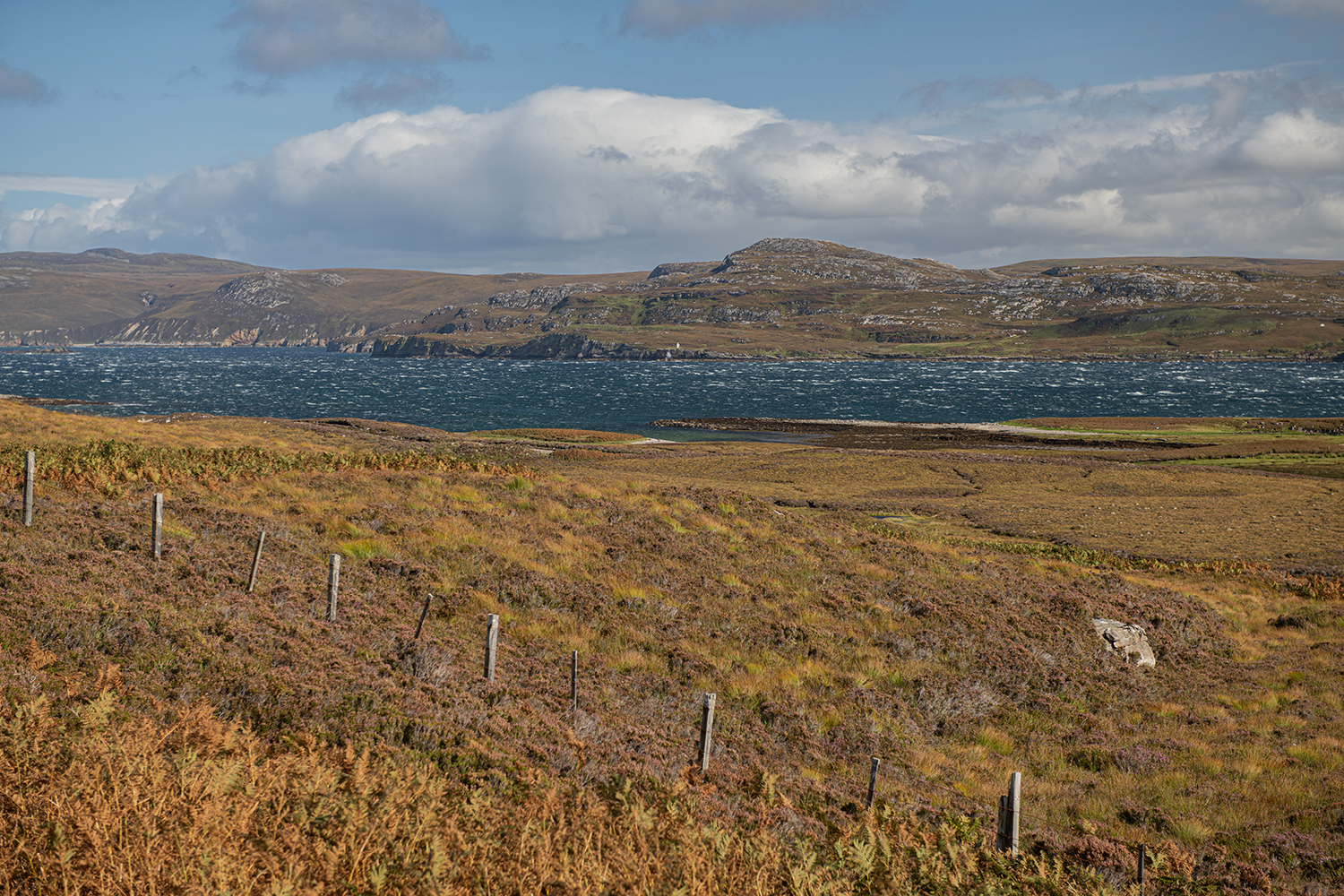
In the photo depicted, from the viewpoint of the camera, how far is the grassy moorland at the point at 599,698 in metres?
7.38

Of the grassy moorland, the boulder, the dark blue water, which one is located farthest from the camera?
the dark blue water

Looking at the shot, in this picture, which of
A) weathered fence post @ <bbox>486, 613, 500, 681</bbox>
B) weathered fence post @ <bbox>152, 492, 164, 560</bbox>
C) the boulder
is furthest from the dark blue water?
weathered fence post @ <bbox>486, 613, 500, 681</bbox>

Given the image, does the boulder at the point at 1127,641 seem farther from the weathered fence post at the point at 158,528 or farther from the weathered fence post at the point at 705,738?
the weathered fence post at the point at 158,528

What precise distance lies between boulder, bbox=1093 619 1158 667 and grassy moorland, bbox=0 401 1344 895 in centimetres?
41

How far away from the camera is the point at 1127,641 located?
75.0ft

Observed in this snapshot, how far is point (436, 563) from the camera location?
66.1ft

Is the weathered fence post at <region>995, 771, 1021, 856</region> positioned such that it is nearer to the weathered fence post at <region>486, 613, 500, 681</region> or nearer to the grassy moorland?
the grassy moorland

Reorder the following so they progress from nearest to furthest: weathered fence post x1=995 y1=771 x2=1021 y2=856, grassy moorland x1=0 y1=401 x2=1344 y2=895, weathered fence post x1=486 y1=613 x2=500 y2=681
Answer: grassy moorland x1=0 y1=401 x2=1344 y2=895, weathered fence post x1=995 y1=771 x2=1021 y2=856, weathered fence post x1=486 y1=613 x2=500 y2=681

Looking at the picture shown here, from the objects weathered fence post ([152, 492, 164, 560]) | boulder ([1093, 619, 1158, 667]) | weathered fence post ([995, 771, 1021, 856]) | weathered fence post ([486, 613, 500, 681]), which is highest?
weathered fence post ([152, 492, 164, 560])

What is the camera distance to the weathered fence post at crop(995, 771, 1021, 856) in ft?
33.3

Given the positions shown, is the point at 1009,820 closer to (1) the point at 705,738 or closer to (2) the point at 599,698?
(1) the point at 705,738

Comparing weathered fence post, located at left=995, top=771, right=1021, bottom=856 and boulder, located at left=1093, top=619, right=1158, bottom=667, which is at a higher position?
weathered fence post, located at left=995, top=771, right=1021, bottom=856

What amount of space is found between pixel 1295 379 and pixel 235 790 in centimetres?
23330

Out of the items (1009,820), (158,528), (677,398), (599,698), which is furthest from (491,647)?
(677,398)
